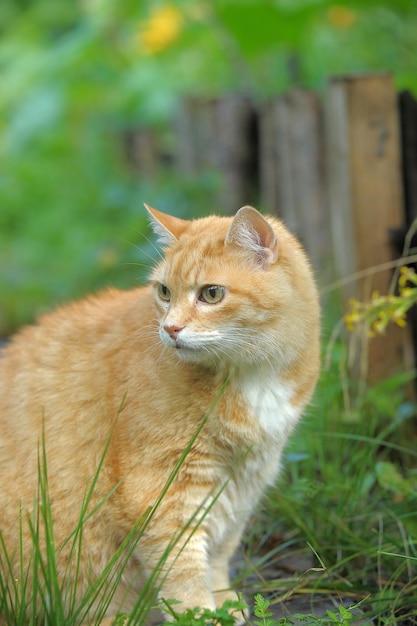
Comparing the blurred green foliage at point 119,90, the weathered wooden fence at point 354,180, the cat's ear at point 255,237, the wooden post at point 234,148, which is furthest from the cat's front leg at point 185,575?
the wooden post at point 234,148

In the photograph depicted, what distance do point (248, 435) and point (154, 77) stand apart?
6049 mm

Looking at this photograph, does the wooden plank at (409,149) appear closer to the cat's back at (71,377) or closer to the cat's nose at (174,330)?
the cat's back at (71,377)

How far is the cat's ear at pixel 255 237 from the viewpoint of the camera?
2.29m

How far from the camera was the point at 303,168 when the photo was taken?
166 inches

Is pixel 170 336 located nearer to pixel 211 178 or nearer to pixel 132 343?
pixel 132 343

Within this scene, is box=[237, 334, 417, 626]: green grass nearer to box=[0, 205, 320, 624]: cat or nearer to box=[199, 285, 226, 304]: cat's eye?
box=[0, 205, 320, 624]: cat

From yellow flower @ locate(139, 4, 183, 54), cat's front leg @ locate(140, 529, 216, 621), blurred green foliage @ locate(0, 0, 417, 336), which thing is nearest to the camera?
cat's front leg @ locate(140, 529, 216, 621)

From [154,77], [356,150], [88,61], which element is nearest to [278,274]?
[356,150]

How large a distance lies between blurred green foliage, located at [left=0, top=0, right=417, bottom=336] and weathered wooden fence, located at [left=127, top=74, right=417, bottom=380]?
587 mm

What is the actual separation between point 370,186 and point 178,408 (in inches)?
65.5

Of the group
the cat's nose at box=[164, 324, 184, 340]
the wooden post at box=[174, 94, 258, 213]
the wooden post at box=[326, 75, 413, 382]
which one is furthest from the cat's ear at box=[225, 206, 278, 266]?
the wooden post at box=[174, 94, 258, 213]

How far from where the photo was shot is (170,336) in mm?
2252

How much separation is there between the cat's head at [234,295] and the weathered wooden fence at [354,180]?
3.30ft

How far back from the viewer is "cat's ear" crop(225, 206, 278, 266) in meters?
2.29
